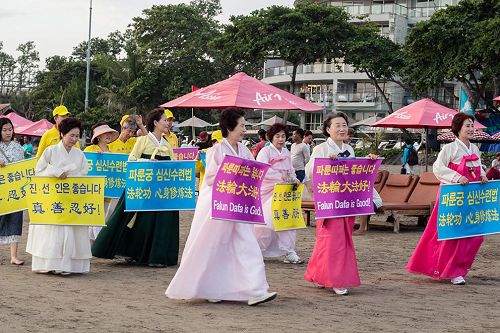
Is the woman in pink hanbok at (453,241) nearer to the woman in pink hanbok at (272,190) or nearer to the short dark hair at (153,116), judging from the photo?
the woman in pink hanbok at (272,190)

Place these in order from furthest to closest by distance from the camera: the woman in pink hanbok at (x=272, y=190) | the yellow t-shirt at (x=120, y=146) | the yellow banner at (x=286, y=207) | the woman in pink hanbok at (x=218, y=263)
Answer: the yellow t-shirt at (x=120, y=146), the woman in pink hanbok at (x=272, y=190), the yellow banner at (x=286, y=207), the woman in pink hanbok at (x=218, y=263)

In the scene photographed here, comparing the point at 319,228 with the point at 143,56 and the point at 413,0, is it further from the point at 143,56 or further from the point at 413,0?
the point at 413,0

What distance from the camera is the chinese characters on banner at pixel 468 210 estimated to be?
8.89 m

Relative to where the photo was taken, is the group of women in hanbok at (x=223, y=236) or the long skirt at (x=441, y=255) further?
the long skirt at (x=441, y=255)

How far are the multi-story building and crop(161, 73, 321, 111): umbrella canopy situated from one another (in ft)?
136

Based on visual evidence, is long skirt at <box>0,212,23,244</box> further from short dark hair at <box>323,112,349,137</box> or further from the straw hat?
short dark hair at <box>323,112,349,137</box>

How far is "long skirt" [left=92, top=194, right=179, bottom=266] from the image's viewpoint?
32.6 feet

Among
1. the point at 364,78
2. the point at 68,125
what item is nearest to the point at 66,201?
the point at 68,125

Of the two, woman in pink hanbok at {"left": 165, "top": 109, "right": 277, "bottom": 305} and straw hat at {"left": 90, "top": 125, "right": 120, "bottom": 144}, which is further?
straw hat at {"left": 90, "top": 125, "right": 120, "bottom": 144}

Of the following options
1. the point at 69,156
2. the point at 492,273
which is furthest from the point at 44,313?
the point at 492,273

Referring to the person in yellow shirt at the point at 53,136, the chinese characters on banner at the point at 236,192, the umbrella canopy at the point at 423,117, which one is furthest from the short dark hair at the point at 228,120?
the umbrella canopy at the point at 423,117

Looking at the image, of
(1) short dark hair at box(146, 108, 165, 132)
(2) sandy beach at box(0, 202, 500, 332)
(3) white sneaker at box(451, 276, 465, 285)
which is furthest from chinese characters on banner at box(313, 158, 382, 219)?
(1) short dark hair at box(146, 108, 165, 132)

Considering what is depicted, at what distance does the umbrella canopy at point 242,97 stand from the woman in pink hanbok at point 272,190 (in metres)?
2.38

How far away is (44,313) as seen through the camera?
684 cm
